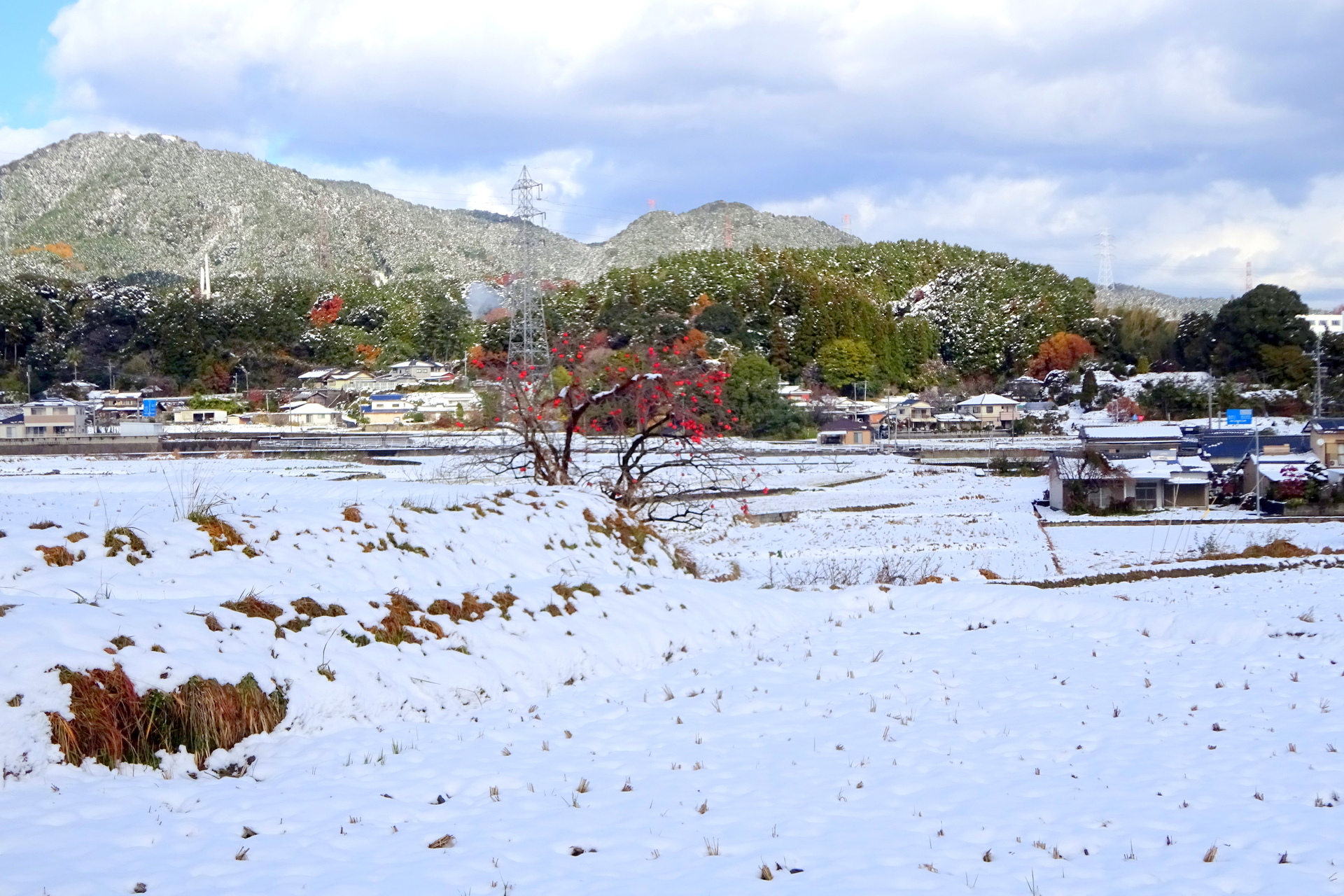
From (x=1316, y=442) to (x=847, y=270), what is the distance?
61207 mm

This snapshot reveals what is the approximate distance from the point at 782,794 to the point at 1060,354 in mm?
79608

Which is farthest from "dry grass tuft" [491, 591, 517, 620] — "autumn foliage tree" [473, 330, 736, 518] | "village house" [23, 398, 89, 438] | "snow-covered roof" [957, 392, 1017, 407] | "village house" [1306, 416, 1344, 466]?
"snow-covered roof" [957, 392, 1017, 407]

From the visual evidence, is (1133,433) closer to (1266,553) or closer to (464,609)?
(1266,553)

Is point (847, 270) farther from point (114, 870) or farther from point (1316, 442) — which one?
point (114, 870)

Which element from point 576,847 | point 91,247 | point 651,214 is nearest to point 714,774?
point 576,847

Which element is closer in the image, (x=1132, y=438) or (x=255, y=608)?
(x=255, y=608)

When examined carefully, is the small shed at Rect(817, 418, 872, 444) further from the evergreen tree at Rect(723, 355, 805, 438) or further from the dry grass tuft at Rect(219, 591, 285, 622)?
the dry grass tuft at Rect(219, 591, 285, 622)

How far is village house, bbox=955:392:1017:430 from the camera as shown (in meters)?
65.9

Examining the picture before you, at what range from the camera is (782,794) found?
5004 mm

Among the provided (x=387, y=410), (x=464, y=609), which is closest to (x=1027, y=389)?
(x=387, y=410)

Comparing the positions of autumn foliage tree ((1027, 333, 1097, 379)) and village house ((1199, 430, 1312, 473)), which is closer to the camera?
village house ((1199, 430, 1312, 473))

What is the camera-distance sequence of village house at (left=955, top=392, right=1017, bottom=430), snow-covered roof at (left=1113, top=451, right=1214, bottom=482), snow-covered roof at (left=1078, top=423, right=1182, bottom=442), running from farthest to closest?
village house at (left=955, top=392, right=1017, bottom=430), snow-covered roof at (left=1078, top=423, right=1182, bottom=442), snow-covered roof at (left=1113, top=451, right=1214, bottom=482)

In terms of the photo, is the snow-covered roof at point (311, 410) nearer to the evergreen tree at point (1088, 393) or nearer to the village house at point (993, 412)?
the village house at point (993, 412)

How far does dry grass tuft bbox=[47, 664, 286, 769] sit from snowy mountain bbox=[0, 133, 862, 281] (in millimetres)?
130688
